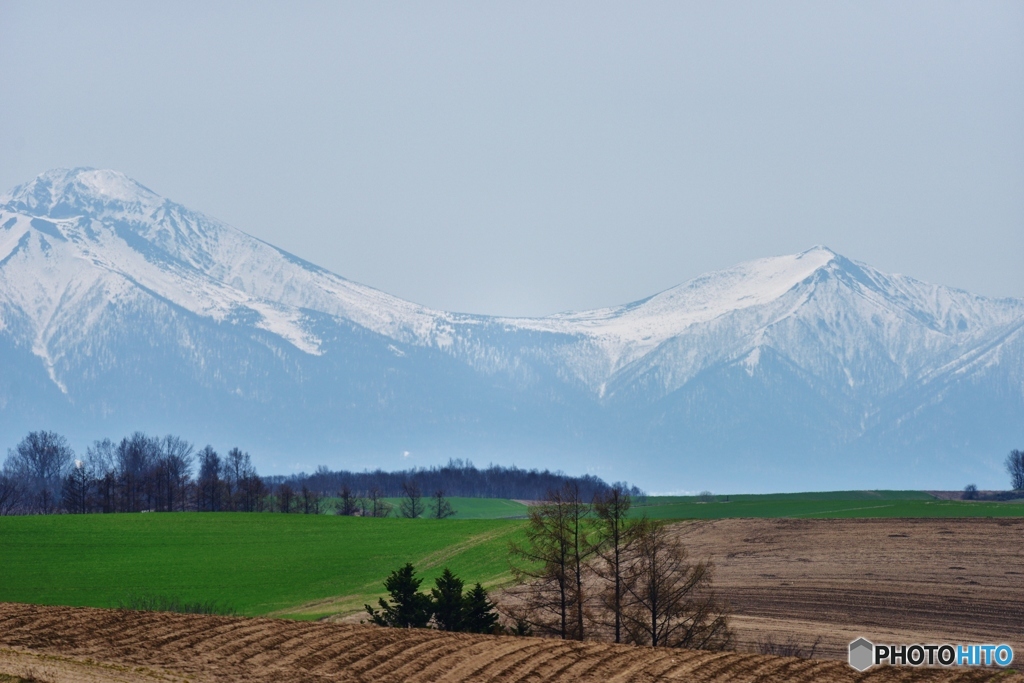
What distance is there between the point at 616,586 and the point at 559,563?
2.99 meters

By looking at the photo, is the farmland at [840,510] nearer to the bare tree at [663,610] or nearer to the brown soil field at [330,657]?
the bare tree at [663,610]

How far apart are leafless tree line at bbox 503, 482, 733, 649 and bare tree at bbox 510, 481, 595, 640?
39 millimetres

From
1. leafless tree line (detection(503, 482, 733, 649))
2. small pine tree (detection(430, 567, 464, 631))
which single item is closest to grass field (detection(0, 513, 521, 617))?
leafless tree line (detection(503, 482, 733, 649))

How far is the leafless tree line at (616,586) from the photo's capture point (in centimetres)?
4466

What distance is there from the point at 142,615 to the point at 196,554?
5674 cm

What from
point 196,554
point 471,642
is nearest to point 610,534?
point 471,642

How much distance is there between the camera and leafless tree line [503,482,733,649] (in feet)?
147

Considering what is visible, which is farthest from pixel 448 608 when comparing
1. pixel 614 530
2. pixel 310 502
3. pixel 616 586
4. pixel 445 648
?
pixel 310 502

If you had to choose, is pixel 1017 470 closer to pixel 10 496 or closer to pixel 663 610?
pixel 663 610

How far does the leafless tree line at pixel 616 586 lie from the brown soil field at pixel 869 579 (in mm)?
3692

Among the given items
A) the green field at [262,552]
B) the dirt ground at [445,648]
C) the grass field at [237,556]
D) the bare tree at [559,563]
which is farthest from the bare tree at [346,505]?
the bare tree at [559,563]

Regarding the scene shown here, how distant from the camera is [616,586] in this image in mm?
45219

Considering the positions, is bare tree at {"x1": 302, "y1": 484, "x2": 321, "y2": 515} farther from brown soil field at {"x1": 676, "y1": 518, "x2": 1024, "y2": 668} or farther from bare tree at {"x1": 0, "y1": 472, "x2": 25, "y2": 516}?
brown soil field at {"x1": 676, "y1": 518, "x2": 1024, "y2": 668}

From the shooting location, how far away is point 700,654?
30656mm
